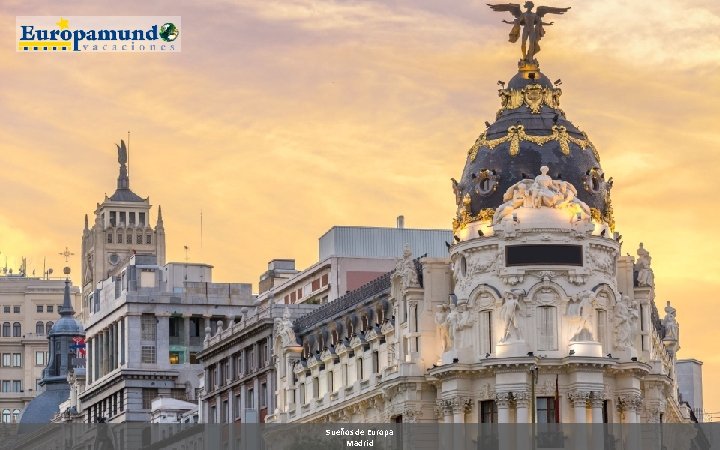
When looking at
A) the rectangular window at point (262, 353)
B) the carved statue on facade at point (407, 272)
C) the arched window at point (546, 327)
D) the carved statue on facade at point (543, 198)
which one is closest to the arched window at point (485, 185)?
the carved statue on facade at point (543, 198)

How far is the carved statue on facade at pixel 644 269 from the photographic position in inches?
6063

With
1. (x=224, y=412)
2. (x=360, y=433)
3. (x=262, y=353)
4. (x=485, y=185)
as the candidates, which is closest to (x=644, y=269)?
(x=485, y=185)

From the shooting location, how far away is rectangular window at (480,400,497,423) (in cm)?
14700

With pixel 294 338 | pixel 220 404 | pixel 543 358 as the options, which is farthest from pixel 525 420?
pixel 220 404

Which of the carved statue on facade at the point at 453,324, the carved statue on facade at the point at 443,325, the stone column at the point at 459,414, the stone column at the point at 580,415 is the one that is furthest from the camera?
the carved statue on facade at the point at 443,325

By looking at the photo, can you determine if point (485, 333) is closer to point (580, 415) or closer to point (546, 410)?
point (546, 410)

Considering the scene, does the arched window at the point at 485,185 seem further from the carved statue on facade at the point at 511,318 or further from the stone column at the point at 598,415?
the stone column at the point at 598,415

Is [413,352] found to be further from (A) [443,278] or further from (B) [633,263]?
(B) [633,263]

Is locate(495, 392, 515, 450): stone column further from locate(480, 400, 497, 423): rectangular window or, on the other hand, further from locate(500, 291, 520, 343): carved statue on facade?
locate(500, 291, 520, 343): carved statue on facade

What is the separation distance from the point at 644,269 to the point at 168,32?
3354cm

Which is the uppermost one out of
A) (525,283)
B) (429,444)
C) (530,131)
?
(530,131)

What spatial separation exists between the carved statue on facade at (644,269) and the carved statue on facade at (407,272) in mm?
14118

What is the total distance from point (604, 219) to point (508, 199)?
6.37 m

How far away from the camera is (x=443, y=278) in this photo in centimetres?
15350
